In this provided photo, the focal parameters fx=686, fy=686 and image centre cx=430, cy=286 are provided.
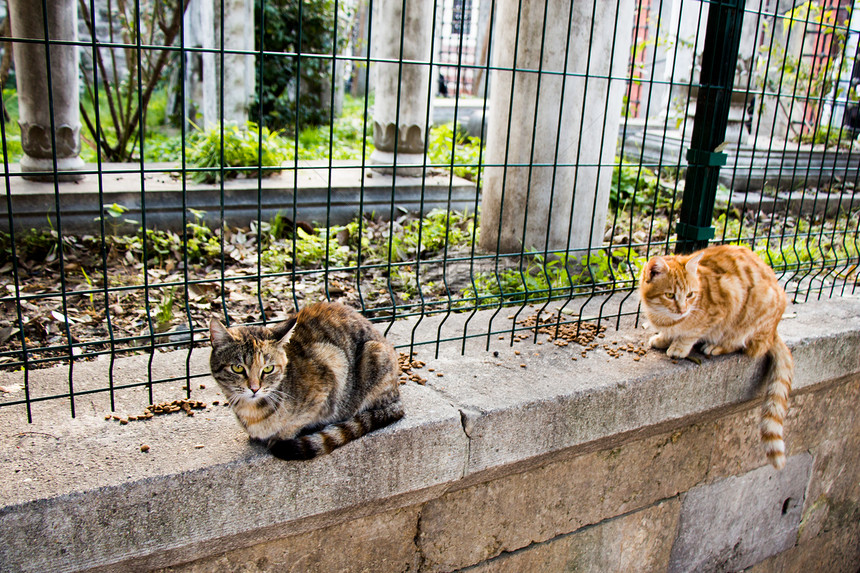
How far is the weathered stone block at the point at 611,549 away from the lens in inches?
122

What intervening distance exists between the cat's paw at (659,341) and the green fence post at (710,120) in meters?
0.77

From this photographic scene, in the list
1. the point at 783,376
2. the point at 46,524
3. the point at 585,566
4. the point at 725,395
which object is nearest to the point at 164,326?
the point at 46,524

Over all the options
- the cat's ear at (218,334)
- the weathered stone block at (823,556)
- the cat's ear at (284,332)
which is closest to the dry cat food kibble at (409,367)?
the cat's ear at (284,332)

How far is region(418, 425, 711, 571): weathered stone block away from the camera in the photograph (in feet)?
9.28

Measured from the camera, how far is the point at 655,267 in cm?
319

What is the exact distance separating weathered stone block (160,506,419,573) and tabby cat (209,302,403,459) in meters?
0.40

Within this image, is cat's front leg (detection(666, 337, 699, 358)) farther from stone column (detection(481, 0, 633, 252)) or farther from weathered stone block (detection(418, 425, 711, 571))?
stone column (detection(481, 0, 633, 252))

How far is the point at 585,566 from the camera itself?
3.32 meters

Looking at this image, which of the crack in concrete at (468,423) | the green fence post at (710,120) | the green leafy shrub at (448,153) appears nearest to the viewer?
the crack in concrete at (468,423)

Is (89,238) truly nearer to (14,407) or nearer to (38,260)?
(38,260)

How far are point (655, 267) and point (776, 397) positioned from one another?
94cm

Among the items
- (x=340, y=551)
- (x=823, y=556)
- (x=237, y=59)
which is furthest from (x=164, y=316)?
(x=237, y=59)

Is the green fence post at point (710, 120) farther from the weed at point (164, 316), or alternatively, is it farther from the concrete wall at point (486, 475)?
the weed at point (164, 316)

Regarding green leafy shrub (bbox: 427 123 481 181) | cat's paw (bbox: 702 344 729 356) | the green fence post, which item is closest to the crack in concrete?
cat's paw (bbox: 702 344 729 356)
